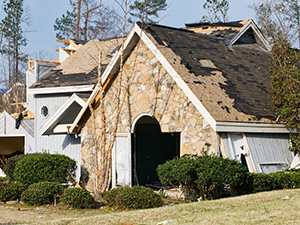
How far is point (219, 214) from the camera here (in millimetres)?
9320

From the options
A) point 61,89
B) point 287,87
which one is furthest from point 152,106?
point 61,89

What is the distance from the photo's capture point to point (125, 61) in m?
16.4

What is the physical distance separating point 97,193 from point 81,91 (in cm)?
842

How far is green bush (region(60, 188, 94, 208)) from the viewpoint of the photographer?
13.0m

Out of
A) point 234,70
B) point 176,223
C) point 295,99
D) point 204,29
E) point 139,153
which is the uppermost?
point 204,29

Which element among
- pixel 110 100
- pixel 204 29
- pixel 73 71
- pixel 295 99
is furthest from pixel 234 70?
pixel 73 71

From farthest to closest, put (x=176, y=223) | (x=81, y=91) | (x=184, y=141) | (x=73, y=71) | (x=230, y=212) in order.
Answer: (x=73, y=71)
(x=81, y=91)
(x=184, y=141)
(x=230, y=212)
(x=176, y=223)

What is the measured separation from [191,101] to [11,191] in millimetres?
6480

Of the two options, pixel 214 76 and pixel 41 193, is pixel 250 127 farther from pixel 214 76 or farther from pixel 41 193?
pixel 41 193

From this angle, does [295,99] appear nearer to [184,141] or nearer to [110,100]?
[184,141]

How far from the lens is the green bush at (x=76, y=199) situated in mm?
13016

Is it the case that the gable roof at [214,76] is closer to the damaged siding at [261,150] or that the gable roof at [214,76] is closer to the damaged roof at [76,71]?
the damaged siding at [261,150]

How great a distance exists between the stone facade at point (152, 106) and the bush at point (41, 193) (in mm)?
2491

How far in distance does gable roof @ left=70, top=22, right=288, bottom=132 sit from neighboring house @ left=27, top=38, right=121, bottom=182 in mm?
2910
